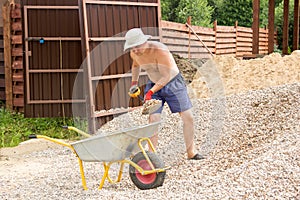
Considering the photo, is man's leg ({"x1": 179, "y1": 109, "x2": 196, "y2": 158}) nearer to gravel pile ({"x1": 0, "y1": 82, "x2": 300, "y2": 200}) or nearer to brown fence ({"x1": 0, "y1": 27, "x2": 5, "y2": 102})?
gravel pile ({"x1": 0, "y1": 82, "x2": 300, "y2": 200})

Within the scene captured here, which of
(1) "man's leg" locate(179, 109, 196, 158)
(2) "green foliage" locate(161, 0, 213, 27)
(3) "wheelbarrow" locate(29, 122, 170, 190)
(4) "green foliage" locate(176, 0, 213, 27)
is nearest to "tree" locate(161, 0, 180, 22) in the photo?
(2) "green foliage" locate(161, 0, 213, 27)

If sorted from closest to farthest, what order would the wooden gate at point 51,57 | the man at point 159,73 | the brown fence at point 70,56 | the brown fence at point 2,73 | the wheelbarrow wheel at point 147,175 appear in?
the wheelbarrow wheel at point 147,175, the man at point 159,73, the brown fence at point 70,56, the wooden gate at point 51,57, the brown fence at point 2,73

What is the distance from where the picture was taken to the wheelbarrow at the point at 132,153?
14.7 feet

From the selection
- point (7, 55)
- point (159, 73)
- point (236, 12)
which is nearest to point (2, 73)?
point (7, 55)

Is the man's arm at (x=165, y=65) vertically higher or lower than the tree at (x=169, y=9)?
lower

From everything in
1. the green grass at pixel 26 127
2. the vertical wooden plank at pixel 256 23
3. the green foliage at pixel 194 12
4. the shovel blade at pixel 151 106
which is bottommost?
the green grass at pixel 26 127

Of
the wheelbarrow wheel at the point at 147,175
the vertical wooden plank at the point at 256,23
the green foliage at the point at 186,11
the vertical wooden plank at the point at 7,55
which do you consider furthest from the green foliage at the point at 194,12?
the wheelbarrow wheel at the point at 147,175

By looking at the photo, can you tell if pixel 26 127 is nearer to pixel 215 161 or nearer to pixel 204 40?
pixel 215 161

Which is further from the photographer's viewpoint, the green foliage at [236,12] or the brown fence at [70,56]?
the green foliage at [236,12]

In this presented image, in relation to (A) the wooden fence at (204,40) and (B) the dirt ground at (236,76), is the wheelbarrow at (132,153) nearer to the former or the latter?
(B) the dirt ground at (236,76)

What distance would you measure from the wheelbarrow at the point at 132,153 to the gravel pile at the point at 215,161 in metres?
0.11

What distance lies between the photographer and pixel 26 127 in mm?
8266

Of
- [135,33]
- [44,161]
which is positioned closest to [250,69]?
[44,161]

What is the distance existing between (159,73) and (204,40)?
10823 millimetres
